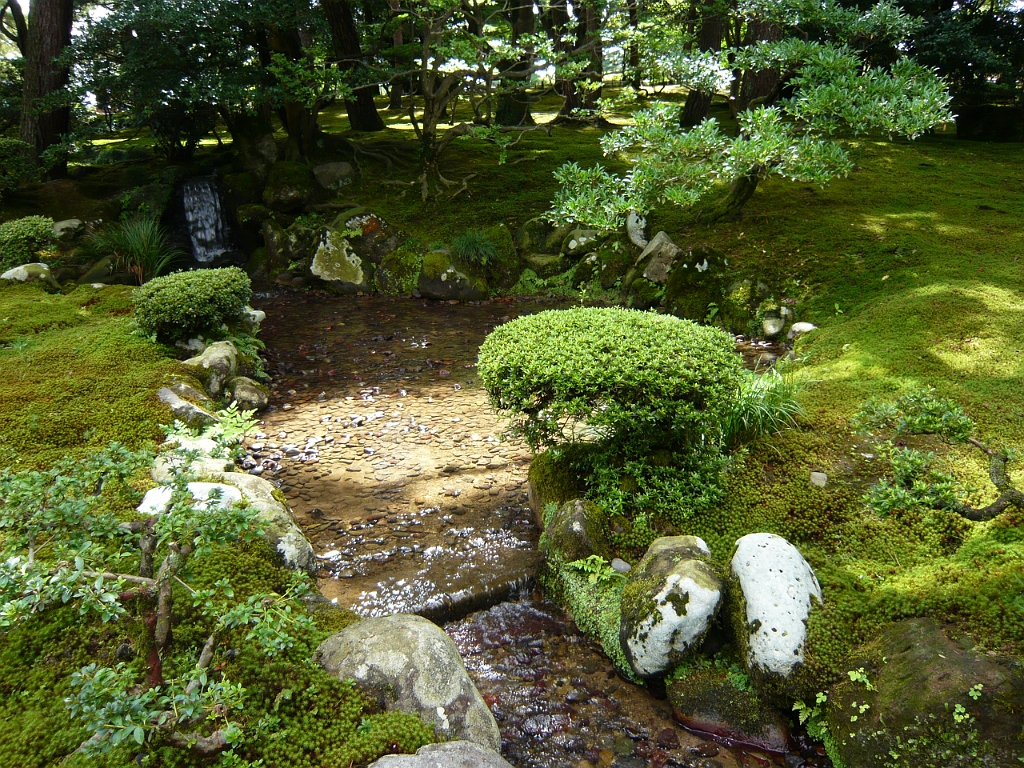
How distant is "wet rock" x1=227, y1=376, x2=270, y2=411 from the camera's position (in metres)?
7.08

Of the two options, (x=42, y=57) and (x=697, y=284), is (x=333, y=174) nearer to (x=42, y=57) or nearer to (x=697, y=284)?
(x=42, y=57)

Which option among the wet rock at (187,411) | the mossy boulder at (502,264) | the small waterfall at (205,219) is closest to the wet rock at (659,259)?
the mossy boulder at (502,264)

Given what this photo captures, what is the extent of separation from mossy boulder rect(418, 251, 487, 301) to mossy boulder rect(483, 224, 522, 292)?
0.76ft

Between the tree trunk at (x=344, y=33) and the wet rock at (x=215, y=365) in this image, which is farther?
the tree trunk at (x=344, y=33)

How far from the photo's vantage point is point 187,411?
5984mm

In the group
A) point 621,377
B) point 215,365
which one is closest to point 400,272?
point 215,365

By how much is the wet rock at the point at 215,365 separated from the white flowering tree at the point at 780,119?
171 inches

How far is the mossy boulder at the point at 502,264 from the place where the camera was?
1122 centimetres

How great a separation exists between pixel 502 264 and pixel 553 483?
22.8 ft

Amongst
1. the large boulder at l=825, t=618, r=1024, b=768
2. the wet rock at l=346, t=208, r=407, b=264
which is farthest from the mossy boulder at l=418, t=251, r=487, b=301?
the large boulder at l=825, t=618, r=1024, b=768

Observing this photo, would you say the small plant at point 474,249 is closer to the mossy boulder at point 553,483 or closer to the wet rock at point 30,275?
the wet rock at point 30,275

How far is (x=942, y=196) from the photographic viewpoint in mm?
10305

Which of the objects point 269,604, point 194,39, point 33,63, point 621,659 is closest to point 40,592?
point 269,604

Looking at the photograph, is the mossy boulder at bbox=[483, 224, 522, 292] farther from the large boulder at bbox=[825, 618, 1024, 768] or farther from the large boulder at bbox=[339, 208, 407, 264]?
the large boulder at bbox=[825, 618, 1024, 768]
